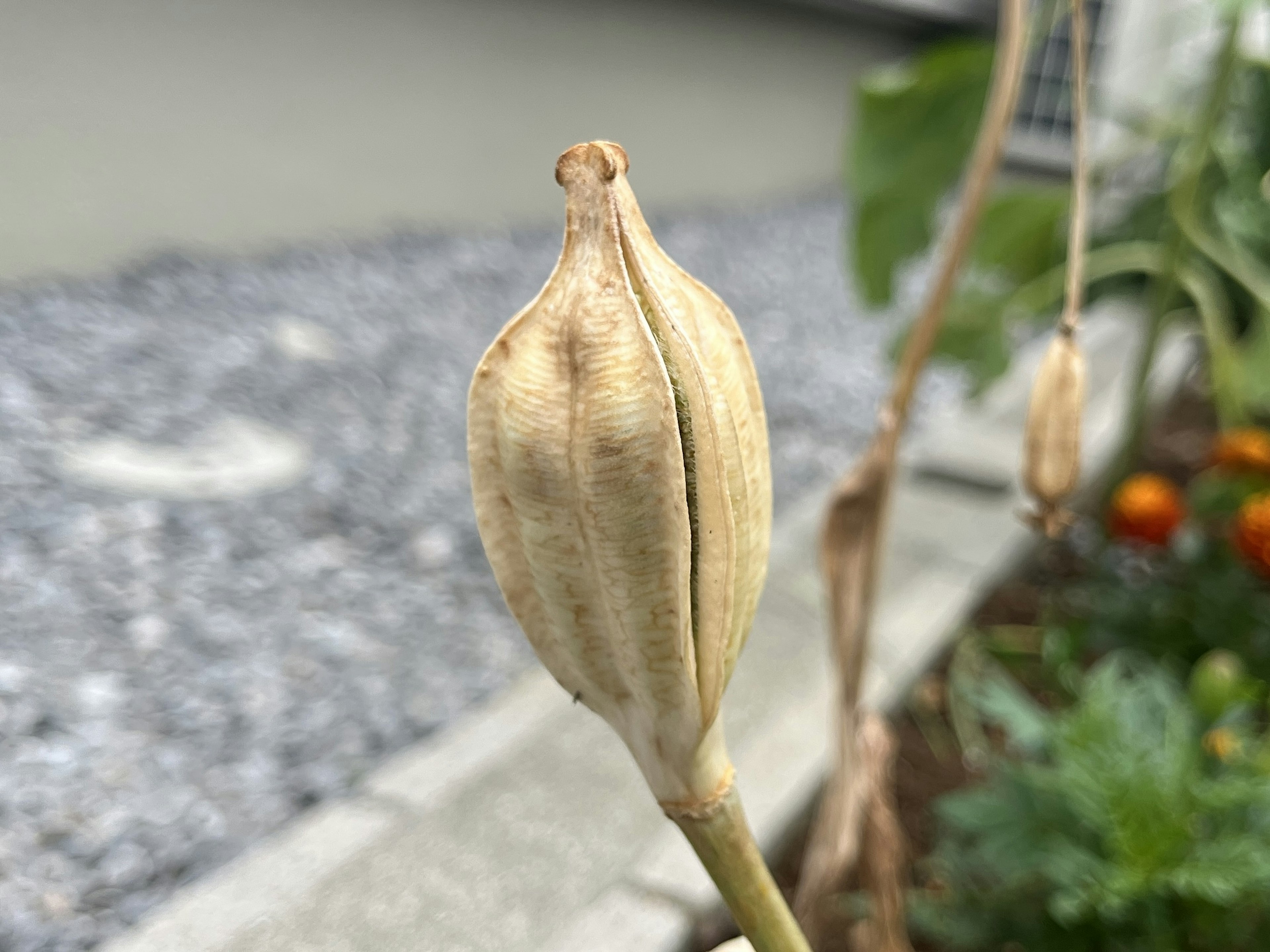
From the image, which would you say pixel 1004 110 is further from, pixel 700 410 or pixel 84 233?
pixel 84 233

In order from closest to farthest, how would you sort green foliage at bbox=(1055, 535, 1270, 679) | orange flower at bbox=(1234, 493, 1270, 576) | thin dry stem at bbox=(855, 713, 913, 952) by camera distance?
thin dry stem at bbox=(855, 713, 913, 952) → orange flower at bbox=(1234, 493, 1270, 576) → green foliage at bbox=(1055, 535, 1270, 679)

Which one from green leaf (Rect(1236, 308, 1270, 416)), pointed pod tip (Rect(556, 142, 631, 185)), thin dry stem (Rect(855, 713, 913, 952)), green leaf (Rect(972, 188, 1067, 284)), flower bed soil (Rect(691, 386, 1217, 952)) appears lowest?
flower bed soil (Rect(691, 386, 1217, 952))

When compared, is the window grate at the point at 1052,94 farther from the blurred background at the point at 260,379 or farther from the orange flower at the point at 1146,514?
the orange flower at the point at 1146,514

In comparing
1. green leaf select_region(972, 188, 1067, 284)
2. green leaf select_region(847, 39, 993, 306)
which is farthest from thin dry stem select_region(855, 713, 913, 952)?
green leaf select_region(972, 188, 1067, 284)

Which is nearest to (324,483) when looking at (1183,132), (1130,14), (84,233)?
(84,233)

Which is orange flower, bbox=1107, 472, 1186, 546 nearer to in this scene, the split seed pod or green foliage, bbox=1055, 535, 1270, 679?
green foliage, bbox=1055, 535, 1270, 679
